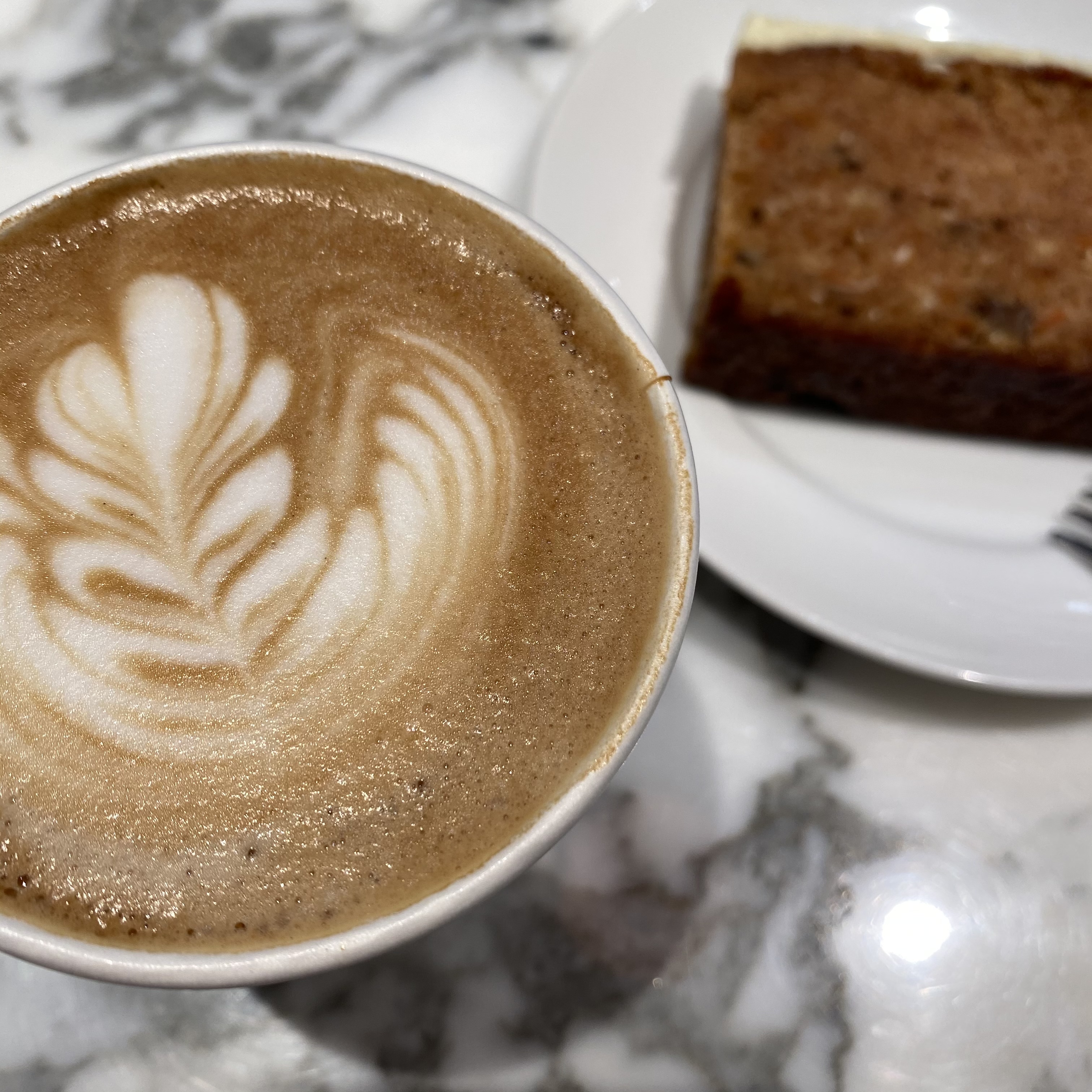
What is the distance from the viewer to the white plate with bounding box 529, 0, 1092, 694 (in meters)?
1.10

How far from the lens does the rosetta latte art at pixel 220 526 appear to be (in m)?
0.69

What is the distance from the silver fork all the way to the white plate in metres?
0.02

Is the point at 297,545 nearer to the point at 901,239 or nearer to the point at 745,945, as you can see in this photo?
the point at 745,945

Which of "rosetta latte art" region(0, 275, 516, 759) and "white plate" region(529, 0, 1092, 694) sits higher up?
"rosetta latte art" region(0, 275, 516, 759)

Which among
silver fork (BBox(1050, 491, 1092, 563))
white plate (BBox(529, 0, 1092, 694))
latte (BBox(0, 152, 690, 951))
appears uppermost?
latte (BBox(0, 152, 690, 951))

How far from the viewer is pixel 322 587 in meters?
0.72

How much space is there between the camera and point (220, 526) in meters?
0.75

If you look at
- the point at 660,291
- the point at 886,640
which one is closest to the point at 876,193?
the point at 660,291

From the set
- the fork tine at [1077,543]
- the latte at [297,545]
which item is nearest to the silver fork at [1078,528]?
the fork tine at [1077,543]

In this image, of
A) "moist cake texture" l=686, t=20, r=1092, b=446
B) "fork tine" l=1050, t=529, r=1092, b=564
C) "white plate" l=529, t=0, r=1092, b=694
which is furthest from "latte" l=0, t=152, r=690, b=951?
"fork tine" l=1050, t=529, r=1092, b=564

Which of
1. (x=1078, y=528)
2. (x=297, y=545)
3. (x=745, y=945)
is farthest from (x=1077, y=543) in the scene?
(x=297, y=545)

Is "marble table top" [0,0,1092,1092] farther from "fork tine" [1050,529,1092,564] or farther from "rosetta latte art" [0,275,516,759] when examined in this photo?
"rosetta latte art" [0,275,516,759]

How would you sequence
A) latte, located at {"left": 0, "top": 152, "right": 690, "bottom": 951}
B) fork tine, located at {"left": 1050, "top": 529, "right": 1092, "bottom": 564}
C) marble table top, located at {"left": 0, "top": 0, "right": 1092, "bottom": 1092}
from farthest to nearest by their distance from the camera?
fork tine, located at {"left": 1050, "top": 529, "right": 1092, "bottom": 564}
marble table top, located at {"left": 0, "top": 0, "right": 1092, "bottom": 1092}
latte, located at {"left": 0, "top": 152, "right": 690, "bottom": 951}

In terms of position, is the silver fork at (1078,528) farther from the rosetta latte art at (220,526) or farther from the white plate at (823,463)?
the rosetta latte art at (220,526)
